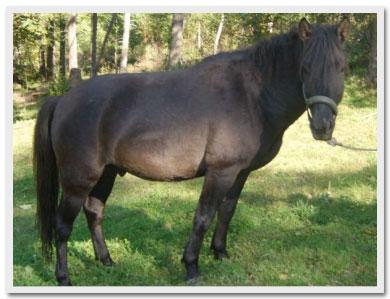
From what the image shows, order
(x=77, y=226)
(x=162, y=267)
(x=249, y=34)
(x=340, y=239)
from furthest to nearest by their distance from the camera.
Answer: (x=249, y=34) < (x=77, y=226) < (x=340, y=239) < (x=162, y=267)

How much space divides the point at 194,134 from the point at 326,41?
1399 mm

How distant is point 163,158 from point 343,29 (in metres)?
1.96

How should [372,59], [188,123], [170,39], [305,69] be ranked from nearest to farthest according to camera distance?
[305,69]
[188,123]
[372,59]
[170,39]

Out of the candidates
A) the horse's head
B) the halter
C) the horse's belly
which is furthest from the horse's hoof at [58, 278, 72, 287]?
the halter

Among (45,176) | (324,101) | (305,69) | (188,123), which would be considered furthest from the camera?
(45,176)

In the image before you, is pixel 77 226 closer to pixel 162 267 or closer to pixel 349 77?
pixel 162 267

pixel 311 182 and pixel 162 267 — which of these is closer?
pixel 162 267

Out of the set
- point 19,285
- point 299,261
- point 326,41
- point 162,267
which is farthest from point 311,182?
point 19,285

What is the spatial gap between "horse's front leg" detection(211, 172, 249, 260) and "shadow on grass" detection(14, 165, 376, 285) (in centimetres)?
17

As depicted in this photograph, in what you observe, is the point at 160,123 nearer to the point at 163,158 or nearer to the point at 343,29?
the point at 163,158

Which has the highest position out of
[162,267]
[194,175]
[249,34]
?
[249,34]

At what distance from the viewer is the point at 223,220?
15.8 ft

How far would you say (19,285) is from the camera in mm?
4176
